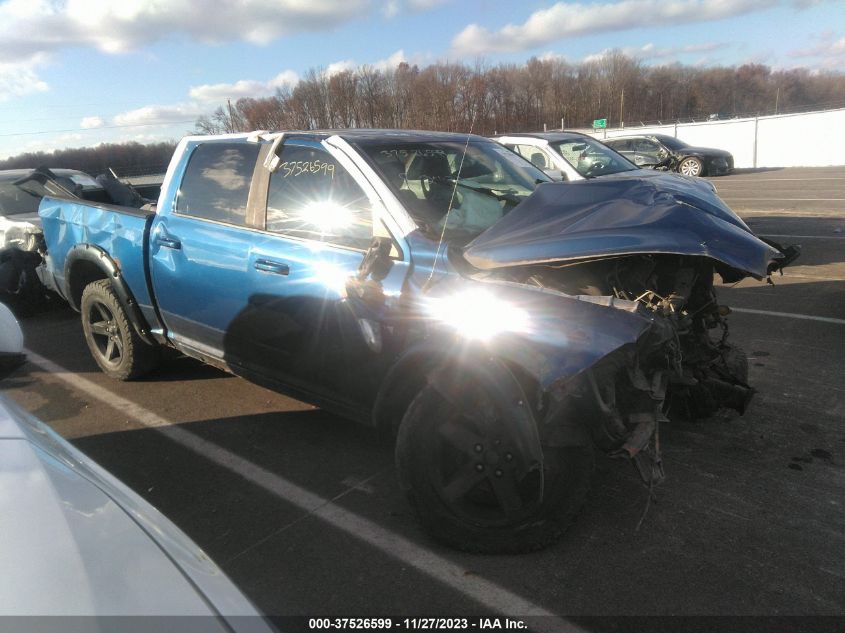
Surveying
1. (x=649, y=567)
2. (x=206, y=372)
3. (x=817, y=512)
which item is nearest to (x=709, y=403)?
(x=817, y=512)

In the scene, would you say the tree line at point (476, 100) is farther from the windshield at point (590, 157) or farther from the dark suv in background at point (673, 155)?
the dark suv in background at point (673, 155)

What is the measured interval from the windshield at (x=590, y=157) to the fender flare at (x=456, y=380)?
6.81m

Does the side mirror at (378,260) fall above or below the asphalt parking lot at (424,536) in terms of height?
above

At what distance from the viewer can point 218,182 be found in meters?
4.12

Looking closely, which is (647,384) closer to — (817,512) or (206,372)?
(817,512)

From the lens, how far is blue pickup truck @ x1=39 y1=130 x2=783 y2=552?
2.54m

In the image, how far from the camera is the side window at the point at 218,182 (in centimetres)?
393

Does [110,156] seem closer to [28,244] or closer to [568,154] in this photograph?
[28,244]

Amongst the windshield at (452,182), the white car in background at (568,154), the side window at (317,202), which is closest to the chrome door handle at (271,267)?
the side window at (317,202)

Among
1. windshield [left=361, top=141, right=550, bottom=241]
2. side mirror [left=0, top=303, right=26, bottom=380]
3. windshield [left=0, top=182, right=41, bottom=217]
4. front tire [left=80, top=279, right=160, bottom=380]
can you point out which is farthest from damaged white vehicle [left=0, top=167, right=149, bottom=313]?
side mirror [left=0, top=303, right=26, bottom=380]

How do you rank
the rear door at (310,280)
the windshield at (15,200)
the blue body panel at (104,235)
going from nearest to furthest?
the rear door at (310,280) → the blue body panel at (104,235) → the windshield at (15,200)

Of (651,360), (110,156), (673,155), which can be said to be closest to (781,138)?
(673,155)

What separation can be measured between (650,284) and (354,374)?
62.1 inches

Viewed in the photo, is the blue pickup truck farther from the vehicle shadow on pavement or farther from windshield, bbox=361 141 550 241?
the vehicle shadow on pavement
